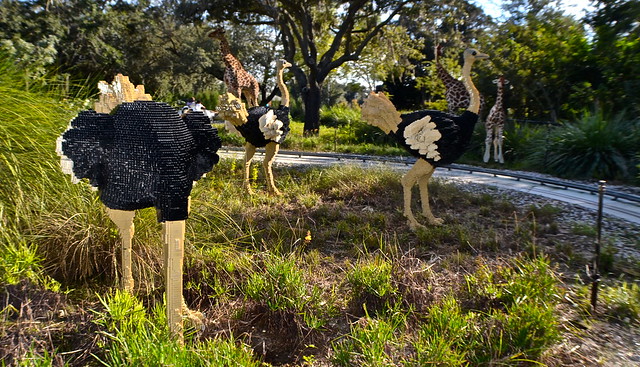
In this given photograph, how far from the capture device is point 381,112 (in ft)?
17.4

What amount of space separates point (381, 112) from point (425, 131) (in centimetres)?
60

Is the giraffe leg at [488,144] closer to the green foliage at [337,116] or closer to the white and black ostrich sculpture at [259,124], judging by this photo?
the white and black ostrich sculpture at [259,124]

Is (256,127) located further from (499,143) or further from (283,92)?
(499,143)

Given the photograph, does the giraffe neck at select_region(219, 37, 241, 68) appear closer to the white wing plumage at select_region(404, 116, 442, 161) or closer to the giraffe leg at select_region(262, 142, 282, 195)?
the giraffe leg at select_region(262, 142, 282, 195)

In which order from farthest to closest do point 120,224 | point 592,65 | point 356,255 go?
point 592,65 < point 356,255 < point 120,224

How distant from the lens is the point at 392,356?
2.70 metres

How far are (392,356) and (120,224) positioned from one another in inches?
76.4

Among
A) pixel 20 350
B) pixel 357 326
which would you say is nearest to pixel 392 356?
pixel 357 326

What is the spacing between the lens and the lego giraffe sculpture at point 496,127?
11203 mm

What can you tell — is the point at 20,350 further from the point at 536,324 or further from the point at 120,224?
the point at 536,324

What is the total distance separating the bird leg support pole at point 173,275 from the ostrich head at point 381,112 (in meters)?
3.21

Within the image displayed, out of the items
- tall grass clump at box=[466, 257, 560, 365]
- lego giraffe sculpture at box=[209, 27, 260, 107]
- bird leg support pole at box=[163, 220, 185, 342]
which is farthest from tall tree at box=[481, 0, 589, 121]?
bird leg support pole at box=[163, 220, 185, 342]

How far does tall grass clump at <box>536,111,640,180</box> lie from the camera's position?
30.1 feet

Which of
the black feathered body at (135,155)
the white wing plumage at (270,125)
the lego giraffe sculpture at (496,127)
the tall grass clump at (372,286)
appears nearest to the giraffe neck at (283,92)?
the white wing plumage at (270,125)
